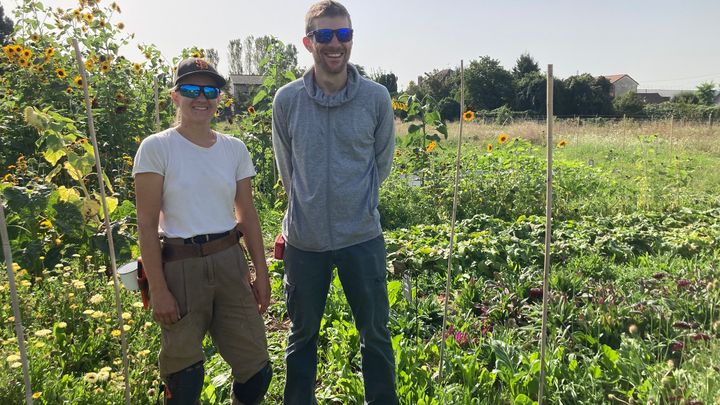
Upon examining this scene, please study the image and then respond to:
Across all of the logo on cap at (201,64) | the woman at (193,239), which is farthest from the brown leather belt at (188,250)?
the logo on cap at (201,64)

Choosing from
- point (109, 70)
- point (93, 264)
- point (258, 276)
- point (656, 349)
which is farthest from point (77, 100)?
point (656, 349)

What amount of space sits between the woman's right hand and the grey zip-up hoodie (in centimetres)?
54

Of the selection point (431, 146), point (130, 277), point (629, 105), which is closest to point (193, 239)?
point (130, 277)

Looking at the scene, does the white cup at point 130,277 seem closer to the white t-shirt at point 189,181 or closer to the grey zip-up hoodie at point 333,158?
the white t-shirt at point 189,181

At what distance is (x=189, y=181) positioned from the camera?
184 cm

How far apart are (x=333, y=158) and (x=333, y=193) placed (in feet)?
0.48

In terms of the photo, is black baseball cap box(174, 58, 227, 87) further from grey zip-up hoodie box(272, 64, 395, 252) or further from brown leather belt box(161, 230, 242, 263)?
brown leather belt box(161, 230, 242, 263)

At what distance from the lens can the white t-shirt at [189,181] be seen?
1.80 m

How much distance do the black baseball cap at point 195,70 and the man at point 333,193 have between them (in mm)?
293

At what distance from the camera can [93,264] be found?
356 cm

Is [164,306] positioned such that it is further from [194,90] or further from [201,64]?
[201,64]

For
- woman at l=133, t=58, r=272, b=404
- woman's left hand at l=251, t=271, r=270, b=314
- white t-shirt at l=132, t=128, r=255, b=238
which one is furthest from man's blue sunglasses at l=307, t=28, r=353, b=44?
woman's left hand at l=251, t=271, r=270, b=314

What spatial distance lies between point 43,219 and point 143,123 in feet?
7.13

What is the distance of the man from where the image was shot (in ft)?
6.65
